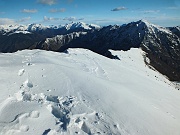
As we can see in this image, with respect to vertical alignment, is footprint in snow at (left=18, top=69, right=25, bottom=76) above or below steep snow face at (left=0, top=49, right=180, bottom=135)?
above

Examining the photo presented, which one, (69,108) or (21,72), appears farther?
(21,72)

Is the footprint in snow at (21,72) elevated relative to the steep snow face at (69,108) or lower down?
elevated

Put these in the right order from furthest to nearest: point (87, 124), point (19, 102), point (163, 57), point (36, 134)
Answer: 1. point (163, 57)
2. point (19, 102)
3. point (87, 124)
4. point (36, 134)

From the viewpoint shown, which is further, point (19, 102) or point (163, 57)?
point (163, 57)

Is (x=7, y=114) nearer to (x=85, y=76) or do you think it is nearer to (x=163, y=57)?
(x=85, y=76)

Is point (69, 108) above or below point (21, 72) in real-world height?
below

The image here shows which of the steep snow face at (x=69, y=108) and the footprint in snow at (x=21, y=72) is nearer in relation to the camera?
the steep snow face at (x=69, y=108)

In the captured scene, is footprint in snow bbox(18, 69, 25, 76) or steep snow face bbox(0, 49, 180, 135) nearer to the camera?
steep snow face bbox(0, 49, 180, 135)

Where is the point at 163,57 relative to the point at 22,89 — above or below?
below

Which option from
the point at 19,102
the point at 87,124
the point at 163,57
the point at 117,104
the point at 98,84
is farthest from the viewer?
the point at 163,57

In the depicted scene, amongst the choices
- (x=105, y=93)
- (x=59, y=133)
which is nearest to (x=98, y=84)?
(x=105, y=93)
